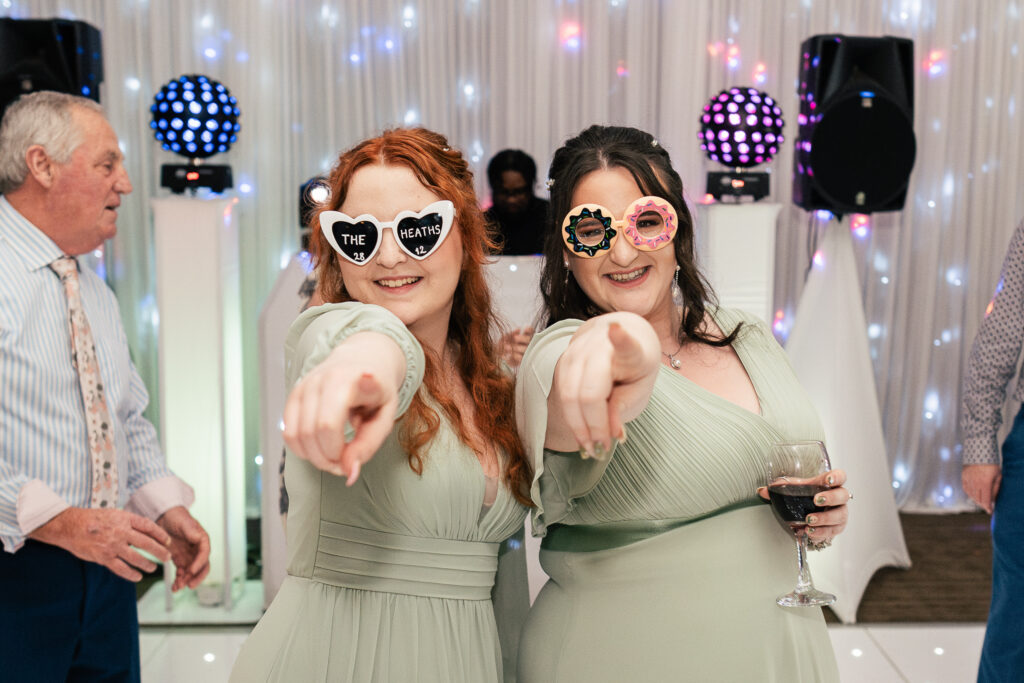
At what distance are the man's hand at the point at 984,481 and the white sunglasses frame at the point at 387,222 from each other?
158 cm

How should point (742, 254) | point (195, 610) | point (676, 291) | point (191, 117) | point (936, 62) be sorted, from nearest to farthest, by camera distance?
point (676, 291)
point (742, 254)
point (191, 117)
point (195, 610)
point (936, 62)

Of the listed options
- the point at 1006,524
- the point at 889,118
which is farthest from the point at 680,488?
the point at 889,118

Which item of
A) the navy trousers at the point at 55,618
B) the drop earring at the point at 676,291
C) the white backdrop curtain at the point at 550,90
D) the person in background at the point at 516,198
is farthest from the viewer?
the white backdrop curtain at the point at 550,90

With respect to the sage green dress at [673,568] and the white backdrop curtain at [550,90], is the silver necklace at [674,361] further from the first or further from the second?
the white backdrop curtain at [550,90]

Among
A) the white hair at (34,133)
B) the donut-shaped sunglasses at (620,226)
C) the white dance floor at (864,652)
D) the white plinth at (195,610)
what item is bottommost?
the white plinth at (195,610)

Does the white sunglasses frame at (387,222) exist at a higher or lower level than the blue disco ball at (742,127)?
lower

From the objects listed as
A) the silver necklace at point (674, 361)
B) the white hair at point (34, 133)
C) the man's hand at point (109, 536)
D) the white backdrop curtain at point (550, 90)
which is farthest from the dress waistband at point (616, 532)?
the white backdrop curtain at point (550, 90)

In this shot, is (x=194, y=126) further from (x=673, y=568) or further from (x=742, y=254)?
(x=673, y=568)

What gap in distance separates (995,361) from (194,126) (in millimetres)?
2615

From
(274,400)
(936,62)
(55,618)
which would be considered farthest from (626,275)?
(936,62)

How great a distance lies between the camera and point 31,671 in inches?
73.2

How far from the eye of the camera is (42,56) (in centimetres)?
308

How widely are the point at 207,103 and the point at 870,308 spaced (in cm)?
342

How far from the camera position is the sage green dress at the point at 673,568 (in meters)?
1.36
